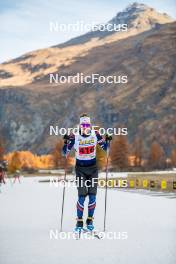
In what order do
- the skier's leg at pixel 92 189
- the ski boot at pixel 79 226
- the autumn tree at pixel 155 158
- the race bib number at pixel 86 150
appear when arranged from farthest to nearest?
the autumn tree at pixel 155 158
the ski boot at pixel 79 226
the skier's leg at pixel 92 189
the race bib number at pixel 86 150

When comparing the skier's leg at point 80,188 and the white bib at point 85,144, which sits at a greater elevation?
the white bib at point 85,144

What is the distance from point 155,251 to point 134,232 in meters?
2.35

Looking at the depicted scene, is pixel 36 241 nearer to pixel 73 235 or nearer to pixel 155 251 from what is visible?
pixel 73 235

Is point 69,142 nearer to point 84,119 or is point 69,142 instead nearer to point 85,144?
point 85,144

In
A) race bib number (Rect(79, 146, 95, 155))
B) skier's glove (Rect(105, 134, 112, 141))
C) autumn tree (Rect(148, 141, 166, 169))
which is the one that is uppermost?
autumn tree (Rect(148, 141, 166, 169))

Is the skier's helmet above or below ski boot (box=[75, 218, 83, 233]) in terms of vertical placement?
above

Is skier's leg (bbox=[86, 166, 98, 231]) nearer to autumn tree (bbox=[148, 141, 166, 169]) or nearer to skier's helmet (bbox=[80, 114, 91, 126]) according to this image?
skier's helmet (bbox=[80, 114, 91, 126])

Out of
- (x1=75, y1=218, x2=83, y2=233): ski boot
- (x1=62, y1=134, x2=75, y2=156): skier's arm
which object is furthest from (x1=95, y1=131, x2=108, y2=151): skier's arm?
(x1=75, y1=218, x2=83, y2=233): ski boot

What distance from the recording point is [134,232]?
32.3ft

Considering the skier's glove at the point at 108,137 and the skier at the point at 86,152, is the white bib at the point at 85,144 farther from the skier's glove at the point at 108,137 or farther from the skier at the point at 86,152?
the skier's glove at the point at 108,137

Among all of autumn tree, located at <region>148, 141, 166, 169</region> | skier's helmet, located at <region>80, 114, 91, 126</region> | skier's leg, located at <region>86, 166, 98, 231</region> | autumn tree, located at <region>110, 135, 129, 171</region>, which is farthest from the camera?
autumn tree, located at <region>148, 141, 166, 169</region>

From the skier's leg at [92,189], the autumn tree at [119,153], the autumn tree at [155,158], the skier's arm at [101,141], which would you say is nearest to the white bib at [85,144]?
the skier's arm at [101,141]

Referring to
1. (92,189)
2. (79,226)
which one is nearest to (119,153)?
(79,226)

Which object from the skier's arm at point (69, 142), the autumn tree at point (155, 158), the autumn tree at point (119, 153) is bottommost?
the skier's arm at point (69, 142)
